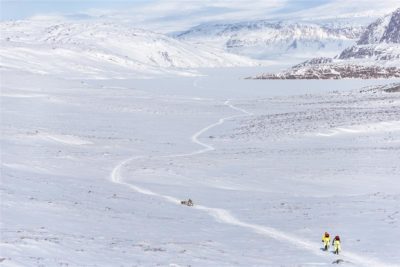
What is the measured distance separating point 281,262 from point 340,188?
62.5 ft

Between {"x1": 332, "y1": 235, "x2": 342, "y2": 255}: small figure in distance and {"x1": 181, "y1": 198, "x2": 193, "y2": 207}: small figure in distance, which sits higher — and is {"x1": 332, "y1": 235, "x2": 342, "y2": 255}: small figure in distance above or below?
below

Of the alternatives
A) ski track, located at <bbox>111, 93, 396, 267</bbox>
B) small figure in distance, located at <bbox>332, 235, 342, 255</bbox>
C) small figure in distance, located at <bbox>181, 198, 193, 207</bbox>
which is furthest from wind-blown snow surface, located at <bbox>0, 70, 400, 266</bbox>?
small figure in distance, located at <bbox>181, 198, 193, 207</bbox>

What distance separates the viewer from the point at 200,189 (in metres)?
46.0

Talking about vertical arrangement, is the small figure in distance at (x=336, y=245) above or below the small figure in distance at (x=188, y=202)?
below

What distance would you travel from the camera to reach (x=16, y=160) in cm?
5259

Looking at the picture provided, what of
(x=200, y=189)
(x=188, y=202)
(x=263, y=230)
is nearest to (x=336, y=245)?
(x=263, y=230)

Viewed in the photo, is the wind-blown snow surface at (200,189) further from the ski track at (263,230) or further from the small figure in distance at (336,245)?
the small figure in distance at (336,245)

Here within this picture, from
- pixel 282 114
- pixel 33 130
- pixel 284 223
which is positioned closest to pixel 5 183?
pixel 284 223

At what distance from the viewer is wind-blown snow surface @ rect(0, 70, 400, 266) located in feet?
91.7

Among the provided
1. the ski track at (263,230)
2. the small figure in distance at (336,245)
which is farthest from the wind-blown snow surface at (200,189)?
the small figure in distance at (336,245)

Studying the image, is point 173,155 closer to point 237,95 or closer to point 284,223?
point 284,223

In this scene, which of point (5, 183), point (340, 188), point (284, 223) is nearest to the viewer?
point (284, 223)

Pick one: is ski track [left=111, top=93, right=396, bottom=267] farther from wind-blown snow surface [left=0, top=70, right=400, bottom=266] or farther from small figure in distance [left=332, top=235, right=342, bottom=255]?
small figure in distance [left=332, top=235, right=342, bottom=255]

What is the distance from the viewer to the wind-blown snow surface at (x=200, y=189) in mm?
27953
